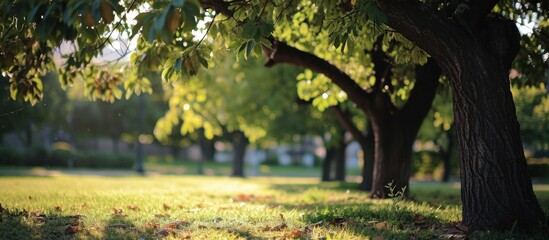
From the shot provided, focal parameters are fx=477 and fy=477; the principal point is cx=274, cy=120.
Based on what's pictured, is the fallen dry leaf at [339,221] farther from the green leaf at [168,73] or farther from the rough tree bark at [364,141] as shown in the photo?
the rough tree bark at [364,141]

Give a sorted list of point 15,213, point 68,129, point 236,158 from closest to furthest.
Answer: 1. point 15,213
2. point 236,158
3. point 68,129

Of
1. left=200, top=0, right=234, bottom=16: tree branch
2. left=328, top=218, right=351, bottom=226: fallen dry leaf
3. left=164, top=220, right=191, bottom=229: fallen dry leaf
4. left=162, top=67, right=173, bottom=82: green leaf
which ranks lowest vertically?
left=164, top=220, right=191, bottom=229: fallen dry leaf

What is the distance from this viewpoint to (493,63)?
4.89 metres

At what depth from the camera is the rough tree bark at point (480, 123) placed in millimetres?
4711

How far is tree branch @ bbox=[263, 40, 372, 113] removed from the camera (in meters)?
8.06

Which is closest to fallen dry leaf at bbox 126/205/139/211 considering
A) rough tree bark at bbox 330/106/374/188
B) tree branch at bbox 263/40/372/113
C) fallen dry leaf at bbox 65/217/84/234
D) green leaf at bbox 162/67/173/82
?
fallen dry leaf at bbox 65/217/84/234

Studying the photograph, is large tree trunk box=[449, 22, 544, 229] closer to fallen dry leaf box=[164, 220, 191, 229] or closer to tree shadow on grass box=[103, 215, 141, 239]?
fallen dry leaf box=[164, 220, 191, 229]

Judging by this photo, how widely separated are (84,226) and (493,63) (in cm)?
462

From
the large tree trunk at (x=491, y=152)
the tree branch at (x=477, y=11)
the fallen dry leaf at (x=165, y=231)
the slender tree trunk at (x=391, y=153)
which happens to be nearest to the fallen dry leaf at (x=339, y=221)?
the large tree trunk at (x=491, y=152)

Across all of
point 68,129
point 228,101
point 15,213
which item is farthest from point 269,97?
point 68,129

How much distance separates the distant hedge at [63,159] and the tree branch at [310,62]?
66.0 feet

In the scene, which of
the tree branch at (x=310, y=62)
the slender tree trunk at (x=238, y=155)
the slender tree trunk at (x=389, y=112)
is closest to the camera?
the tree branch at (x=310, y=62)

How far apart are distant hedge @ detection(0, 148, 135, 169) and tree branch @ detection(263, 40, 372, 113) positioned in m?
20.1

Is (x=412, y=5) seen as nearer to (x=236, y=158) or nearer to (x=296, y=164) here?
(x=236, y=158)
